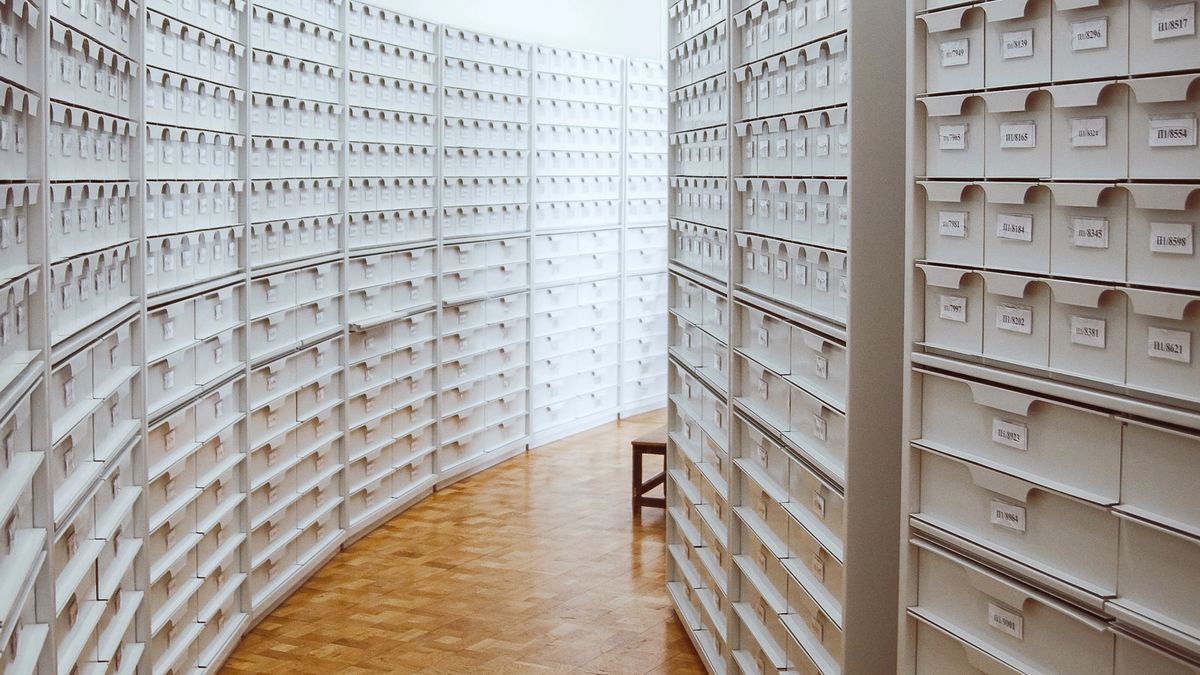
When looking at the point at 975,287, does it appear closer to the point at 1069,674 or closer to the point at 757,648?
the point at 1069,674

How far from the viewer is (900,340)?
2.49 meters

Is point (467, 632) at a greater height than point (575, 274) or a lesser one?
lesser

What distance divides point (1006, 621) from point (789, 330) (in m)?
1.16

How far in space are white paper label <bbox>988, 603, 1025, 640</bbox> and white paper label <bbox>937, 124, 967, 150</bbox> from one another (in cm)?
73

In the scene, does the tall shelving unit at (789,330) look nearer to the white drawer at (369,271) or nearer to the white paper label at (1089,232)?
the white paper label at (1089,232)

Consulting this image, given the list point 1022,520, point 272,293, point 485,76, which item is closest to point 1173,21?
point 1022,520

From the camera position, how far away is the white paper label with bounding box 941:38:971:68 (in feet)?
6.64

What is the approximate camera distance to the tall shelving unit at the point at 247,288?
7.54 feet

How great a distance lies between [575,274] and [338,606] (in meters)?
3.40

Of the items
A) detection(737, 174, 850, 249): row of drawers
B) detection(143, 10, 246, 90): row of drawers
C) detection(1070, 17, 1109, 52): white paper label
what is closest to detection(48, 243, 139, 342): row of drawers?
detection(143, 10, 246, 90): row of drawers

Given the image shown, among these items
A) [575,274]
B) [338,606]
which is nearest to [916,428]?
[338,606]

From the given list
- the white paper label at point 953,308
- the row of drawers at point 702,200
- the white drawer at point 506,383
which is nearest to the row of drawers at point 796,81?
the row of drawers at point 702,200

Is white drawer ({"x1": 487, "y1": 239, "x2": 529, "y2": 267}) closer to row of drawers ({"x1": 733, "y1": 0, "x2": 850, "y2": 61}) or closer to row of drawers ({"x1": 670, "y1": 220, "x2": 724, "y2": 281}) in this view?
row of drawers ({"x1": 670, "y1": 220, "x2": 724, "y2": 281})

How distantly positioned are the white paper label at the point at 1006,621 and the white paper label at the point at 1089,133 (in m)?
0.72
